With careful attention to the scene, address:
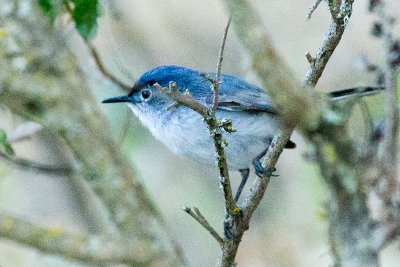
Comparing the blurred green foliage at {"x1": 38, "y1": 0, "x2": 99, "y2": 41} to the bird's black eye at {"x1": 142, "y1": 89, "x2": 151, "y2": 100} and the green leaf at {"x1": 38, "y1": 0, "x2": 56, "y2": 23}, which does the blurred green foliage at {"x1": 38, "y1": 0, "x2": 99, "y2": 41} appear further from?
the bird's black eye at {"x1": 142, "y1": 89, "x2": 151, "y2": 100}

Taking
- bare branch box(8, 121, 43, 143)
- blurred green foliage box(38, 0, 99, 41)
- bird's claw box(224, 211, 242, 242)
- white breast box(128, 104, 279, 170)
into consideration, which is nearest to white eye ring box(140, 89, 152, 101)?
white breast box(128, 104, 279, 170)

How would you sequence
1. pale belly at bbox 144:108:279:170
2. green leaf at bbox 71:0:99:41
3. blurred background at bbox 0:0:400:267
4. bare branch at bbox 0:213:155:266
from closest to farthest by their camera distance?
1. green leaf at bbox 71:0:99:41
2. pale belly at bbox 144:108:279:170
3. bare branch at bbox 0:213:155:266
4. blurred background at bbox 0:0:400:267

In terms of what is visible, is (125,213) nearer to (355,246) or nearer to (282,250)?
(355,246)

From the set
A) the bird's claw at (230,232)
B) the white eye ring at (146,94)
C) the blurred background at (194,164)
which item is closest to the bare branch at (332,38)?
the bird's claw at (230,232)

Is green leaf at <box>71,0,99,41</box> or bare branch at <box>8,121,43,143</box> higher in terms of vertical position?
bare branch at <box>8,121,43,143</box>

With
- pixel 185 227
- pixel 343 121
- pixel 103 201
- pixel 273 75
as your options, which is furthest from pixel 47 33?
pixel 185 227

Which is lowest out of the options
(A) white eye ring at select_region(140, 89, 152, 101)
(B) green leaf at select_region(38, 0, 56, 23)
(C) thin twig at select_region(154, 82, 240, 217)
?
(C) thin twig at select_region(154, 82, 240, 217)

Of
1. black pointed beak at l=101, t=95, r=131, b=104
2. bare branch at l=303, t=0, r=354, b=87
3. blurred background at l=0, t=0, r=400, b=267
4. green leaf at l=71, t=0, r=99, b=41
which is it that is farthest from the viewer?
blurred background at l=0, t=0, r=400, b=267

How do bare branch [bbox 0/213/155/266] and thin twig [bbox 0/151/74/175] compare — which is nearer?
bare branch [bbox 0/213/155/266]
